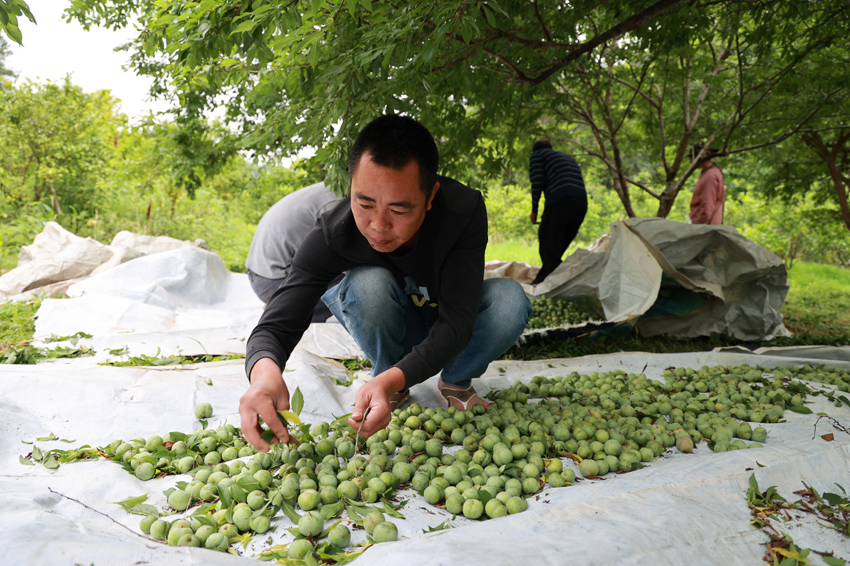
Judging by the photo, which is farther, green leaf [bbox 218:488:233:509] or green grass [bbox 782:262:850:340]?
green grass [bbox 782:262:850:340]

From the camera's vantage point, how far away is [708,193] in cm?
571

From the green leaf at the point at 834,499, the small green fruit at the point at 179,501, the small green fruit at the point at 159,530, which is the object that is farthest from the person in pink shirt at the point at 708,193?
the small green fruit at the point at 159,530

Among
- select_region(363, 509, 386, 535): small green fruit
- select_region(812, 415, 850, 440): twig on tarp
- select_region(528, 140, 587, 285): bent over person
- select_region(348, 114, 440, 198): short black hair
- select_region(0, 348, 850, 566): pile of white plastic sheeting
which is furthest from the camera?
select_region(528, 140, 587, 285): bent over person

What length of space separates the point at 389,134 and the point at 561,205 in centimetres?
381

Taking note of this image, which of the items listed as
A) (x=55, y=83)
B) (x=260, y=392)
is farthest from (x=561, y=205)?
(x=55, y=83)

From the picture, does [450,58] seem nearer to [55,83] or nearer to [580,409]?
[580,409]

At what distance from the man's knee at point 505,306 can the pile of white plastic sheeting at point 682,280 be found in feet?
3.99

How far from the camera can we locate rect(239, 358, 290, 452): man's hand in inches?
56.6

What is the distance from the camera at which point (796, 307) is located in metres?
5.75

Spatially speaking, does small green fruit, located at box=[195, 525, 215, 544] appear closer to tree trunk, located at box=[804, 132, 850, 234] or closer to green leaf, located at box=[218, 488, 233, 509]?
green leaf, located at box=[218, 488, 233, 509]

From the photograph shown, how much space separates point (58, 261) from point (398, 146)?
14.3ft

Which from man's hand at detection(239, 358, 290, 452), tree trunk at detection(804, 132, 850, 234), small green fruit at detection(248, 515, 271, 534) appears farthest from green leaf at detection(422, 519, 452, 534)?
tree trunk at detection(804, 132, 850, 234)

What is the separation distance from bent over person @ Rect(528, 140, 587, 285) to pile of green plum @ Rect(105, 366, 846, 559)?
2806 millimetres

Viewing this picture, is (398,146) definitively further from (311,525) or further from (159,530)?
(159,530)
